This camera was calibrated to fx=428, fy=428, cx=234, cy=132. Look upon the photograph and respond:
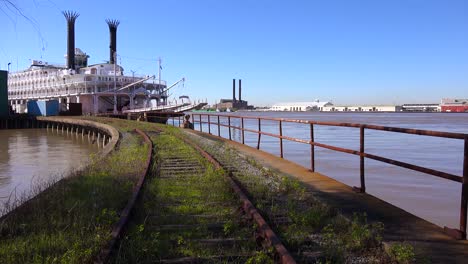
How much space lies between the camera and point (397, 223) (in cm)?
486

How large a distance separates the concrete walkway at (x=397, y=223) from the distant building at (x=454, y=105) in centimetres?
13671

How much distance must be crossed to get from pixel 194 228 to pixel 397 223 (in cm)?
230

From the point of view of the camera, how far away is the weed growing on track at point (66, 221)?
3.85 metres

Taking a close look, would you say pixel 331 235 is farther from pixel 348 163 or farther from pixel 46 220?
pixel 348 163

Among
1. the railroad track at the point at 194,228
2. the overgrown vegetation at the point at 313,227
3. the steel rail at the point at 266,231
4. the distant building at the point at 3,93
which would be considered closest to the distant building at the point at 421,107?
the distant building at the point at 3,93

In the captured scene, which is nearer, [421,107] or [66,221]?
[66,221]

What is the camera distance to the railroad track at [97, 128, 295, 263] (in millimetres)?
3854

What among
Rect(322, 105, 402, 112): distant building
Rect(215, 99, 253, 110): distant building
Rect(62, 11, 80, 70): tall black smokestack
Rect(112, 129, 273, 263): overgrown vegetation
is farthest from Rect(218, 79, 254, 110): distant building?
Rect(112, 129, 273, 263): overgrown vegetation

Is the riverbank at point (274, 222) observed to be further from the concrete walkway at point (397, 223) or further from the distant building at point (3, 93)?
the distant building at point (3, 93)

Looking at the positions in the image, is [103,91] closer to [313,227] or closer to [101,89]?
[101,89]

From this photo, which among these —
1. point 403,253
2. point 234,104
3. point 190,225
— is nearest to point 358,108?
point 234,104

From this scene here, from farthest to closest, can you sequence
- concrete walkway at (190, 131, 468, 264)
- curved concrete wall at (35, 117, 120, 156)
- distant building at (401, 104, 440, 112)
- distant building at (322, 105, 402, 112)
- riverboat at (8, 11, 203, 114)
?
distant building at (322, 105, 402, 112) → distant building at (401, 104, 440, 112) → riverboat at (8, 11, 203, 114) → curved concrete wall at (35, 117, 120, 156) → concrete walkway at (190, 131, 468, 264)

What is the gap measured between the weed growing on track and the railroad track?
25 cm

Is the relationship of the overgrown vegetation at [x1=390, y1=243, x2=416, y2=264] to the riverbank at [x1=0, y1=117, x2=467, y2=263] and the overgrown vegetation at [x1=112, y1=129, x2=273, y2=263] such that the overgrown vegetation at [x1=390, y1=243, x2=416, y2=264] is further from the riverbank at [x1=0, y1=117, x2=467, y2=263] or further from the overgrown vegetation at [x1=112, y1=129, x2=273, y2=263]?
the overgrown vegetation at [x1=112, y1=129, x2=273, y2=263]
